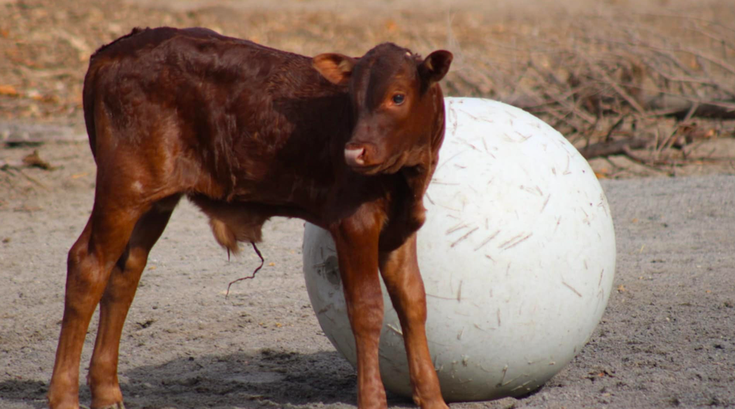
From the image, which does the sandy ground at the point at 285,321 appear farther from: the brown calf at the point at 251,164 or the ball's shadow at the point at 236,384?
the brown calf at the point at 251,164

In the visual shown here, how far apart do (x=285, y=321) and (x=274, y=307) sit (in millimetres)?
320

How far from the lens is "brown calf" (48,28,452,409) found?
440cm

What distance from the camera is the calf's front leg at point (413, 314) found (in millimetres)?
4652

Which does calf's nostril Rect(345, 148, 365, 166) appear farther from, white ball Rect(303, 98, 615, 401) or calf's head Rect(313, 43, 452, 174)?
white ball Rect(303, 98, 615, 401)

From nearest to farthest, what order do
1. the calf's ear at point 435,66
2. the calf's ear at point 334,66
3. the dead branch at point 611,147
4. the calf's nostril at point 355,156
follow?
→ the calf's nostril at point 355,156, the calf's ear at point 435,66, the calf's ear at point 334,66, the dead branch at point 611,147

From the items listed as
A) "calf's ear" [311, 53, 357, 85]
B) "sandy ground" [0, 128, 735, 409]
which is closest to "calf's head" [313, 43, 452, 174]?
"calf's ear" [311, 53, 357, 85]

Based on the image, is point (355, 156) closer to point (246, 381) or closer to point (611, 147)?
point (246, 381)

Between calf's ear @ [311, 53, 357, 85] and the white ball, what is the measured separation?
3.21 ft

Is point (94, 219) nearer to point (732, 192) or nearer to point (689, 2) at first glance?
point (732, 192)

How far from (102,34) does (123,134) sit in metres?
14.6

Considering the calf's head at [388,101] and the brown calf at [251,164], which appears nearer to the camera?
the calf's head at [388,101]

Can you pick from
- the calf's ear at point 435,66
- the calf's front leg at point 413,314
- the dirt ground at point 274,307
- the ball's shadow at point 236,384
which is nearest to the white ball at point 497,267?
the calf's front leg at point 413,314

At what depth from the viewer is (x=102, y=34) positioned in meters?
18.4

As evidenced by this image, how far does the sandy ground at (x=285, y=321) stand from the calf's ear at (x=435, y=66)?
6.46 feet
